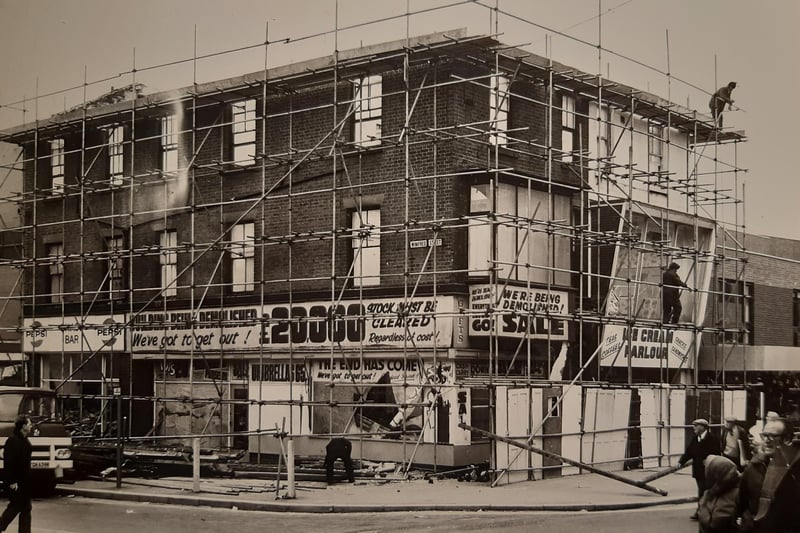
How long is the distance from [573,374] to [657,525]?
9.50m

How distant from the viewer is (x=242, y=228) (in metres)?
27.0

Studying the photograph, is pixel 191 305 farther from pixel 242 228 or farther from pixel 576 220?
pixel 576 220

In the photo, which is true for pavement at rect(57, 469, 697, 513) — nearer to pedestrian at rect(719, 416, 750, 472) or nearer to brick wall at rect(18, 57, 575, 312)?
pedestrian at rect(719, 416, 750, 472)

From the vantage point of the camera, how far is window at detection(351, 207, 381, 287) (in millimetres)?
24250

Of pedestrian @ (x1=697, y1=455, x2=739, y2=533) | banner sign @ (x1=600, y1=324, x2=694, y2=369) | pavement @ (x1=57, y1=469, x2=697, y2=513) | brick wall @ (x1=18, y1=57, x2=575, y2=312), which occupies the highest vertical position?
brick wall @ (x1=18, y1=57, x2=575, y2=312)

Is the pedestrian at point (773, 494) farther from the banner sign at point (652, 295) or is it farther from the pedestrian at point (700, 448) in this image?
the banner sign at point (652, 295)

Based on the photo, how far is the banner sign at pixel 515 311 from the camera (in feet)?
72.8

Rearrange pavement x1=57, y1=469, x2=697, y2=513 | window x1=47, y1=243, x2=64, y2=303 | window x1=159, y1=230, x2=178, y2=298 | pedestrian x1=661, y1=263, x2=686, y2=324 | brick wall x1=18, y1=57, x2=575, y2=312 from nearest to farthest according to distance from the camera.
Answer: pavement x1=57, y1=469, x2=697, y2=513 < brick wall x1=18, y1=57, x2=575, y2=312 < pedestrian x1=661, y1=263, x2=686, y2=324 < window x1=159, y1=230, x2=178, y2=298 < window x1=47, y1=243, x2=64, y2=303

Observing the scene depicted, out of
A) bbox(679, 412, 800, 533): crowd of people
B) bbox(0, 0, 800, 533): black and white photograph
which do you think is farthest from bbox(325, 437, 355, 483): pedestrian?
bbox(679, 412, 800, 533): crowd of people

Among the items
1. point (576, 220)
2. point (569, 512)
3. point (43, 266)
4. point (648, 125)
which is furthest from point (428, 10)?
point (43, 266)

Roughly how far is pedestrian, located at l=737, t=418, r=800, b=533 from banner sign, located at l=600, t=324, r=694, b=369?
49.2ft

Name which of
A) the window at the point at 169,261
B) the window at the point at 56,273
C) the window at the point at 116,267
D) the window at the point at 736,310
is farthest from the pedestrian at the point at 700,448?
the window at the point at 56,273

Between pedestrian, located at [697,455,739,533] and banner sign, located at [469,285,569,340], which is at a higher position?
banner sign, located at [469,285,569,340]

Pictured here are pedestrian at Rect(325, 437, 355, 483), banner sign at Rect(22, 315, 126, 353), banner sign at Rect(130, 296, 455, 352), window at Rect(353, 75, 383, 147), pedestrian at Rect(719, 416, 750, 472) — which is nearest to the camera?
pedestrian at Rect(719, 416, 750, 472)
